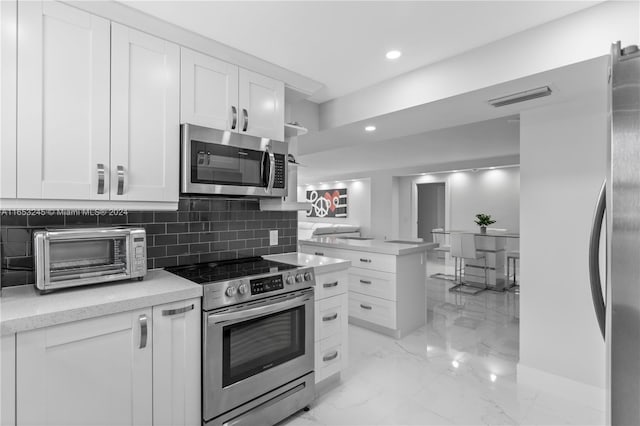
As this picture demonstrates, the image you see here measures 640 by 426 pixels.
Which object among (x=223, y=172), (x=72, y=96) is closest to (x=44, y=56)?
(x=72, y=96)

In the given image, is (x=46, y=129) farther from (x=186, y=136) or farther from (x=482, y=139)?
(x=482, y=139)

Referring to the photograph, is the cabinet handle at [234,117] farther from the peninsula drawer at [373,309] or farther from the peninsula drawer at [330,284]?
the peninsula drawer at [373,309]

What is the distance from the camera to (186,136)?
191 centimetres

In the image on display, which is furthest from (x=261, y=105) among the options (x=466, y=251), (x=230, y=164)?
(x=466, y=251)

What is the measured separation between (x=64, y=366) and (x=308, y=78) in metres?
2.28

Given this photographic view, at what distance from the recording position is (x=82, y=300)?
143 centimetres

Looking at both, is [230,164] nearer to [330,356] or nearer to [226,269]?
[226,269]

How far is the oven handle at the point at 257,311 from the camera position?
5.65 feet

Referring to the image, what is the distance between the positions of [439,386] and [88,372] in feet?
7.42

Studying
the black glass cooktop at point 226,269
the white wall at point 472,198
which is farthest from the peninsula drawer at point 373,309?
the white wall at point 472,198

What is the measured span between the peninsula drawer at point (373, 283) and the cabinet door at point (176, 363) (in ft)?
7.22

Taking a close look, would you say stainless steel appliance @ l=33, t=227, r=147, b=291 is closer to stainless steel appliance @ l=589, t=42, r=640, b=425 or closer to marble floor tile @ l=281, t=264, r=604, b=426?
marble floor tile @ l=281, t=264, r=604, b=426

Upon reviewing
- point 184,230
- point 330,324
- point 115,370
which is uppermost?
point 184,230

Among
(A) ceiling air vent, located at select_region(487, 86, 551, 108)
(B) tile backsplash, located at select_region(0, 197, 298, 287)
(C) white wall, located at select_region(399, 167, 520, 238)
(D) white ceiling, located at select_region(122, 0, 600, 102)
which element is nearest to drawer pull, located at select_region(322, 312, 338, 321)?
(B) tile backsplash, located at select_region(0, 197, 298, 287)
